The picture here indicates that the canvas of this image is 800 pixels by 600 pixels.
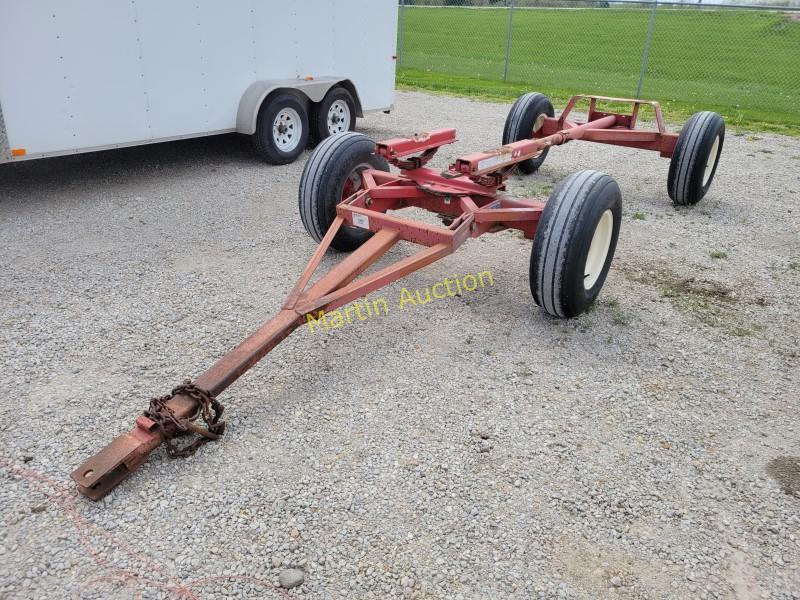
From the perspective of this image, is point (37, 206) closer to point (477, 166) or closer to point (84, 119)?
point (84, 119)

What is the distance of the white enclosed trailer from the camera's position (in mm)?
6074

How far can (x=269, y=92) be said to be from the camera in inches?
311

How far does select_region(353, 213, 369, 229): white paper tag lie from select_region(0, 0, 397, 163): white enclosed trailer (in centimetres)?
370

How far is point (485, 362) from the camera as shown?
404 centimetres

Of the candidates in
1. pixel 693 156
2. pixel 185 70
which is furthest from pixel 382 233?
pixel 185 70

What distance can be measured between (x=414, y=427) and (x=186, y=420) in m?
1.16

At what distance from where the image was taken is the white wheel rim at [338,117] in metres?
9.03

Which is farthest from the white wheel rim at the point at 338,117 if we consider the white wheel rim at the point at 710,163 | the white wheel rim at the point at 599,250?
the white wheel rim at the point at 599,250

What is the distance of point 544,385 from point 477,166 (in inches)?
68.7

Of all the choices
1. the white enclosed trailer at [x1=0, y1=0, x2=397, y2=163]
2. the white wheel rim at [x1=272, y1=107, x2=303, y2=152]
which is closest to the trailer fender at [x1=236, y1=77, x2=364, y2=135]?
the white enclosed trailer at [x1=0, y1=0, x2=397, y2=163]

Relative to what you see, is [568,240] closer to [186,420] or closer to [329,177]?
[329,177]

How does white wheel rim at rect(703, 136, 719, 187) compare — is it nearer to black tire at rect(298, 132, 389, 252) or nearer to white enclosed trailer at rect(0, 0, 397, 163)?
black tire at rect(298, 132, 389, 252)

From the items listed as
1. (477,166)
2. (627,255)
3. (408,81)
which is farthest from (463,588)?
(408,81)

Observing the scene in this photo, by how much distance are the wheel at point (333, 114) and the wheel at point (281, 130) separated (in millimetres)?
260
